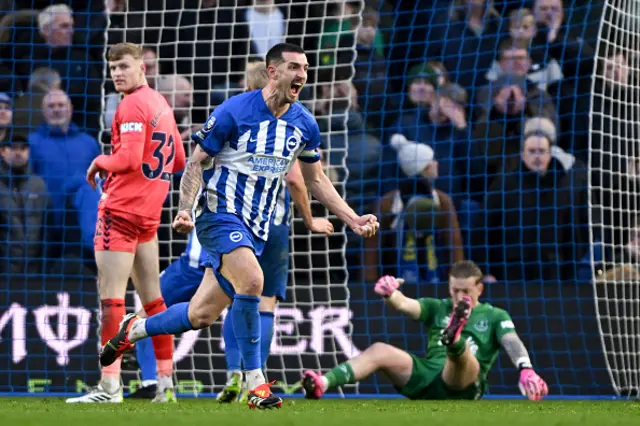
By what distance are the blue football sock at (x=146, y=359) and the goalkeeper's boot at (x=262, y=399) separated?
2184mm

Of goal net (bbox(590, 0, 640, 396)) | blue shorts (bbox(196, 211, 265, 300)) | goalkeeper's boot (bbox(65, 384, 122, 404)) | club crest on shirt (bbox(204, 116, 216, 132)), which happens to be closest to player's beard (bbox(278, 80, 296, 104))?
club crest on shirt (bbox(204, 116, 216, 132))

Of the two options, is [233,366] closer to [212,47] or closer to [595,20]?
[212,47]

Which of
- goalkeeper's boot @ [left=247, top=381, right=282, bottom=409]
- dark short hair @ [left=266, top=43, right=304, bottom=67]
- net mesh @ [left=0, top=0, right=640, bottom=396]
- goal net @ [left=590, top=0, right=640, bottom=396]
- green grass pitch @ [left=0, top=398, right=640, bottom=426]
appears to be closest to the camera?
green grass pitch @ [left=0, top=398, right=640, bottom=426]

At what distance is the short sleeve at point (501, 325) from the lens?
316 inches

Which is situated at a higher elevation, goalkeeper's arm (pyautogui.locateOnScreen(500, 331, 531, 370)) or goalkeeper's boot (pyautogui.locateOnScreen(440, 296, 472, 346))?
goalkeeper's boot (pyautogui.locateOnScreen(440, 296, 472, 346))

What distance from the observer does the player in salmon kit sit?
7.05 m

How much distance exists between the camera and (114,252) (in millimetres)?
7145

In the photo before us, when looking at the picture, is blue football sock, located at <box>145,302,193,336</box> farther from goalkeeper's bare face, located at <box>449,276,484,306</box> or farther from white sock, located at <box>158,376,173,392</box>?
goalkeeper's bare face, located at <box>449,276,484,306</box>

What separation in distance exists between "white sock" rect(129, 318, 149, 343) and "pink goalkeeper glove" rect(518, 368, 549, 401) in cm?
243

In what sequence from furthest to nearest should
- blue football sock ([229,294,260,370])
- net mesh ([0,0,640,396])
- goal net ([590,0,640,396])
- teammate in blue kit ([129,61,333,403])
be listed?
net mesh ([0,0,640,396])
goal net ([590,0,640,396])
teammate in blue kit ([129,61,333,403])
blue football sock ([229,294,260,370])

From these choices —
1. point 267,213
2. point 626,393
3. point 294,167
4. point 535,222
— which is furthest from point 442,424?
point 535,222

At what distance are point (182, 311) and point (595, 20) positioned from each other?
5112 millimetres

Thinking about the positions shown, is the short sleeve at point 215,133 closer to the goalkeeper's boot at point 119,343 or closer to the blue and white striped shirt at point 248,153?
the blue and white striped shirt at point 248,153

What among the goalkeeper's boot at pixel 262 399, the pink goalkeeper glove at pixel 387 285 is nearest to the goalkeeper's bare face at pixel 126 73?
Answer: the pink goalkeeper glove at pixel 387 285
